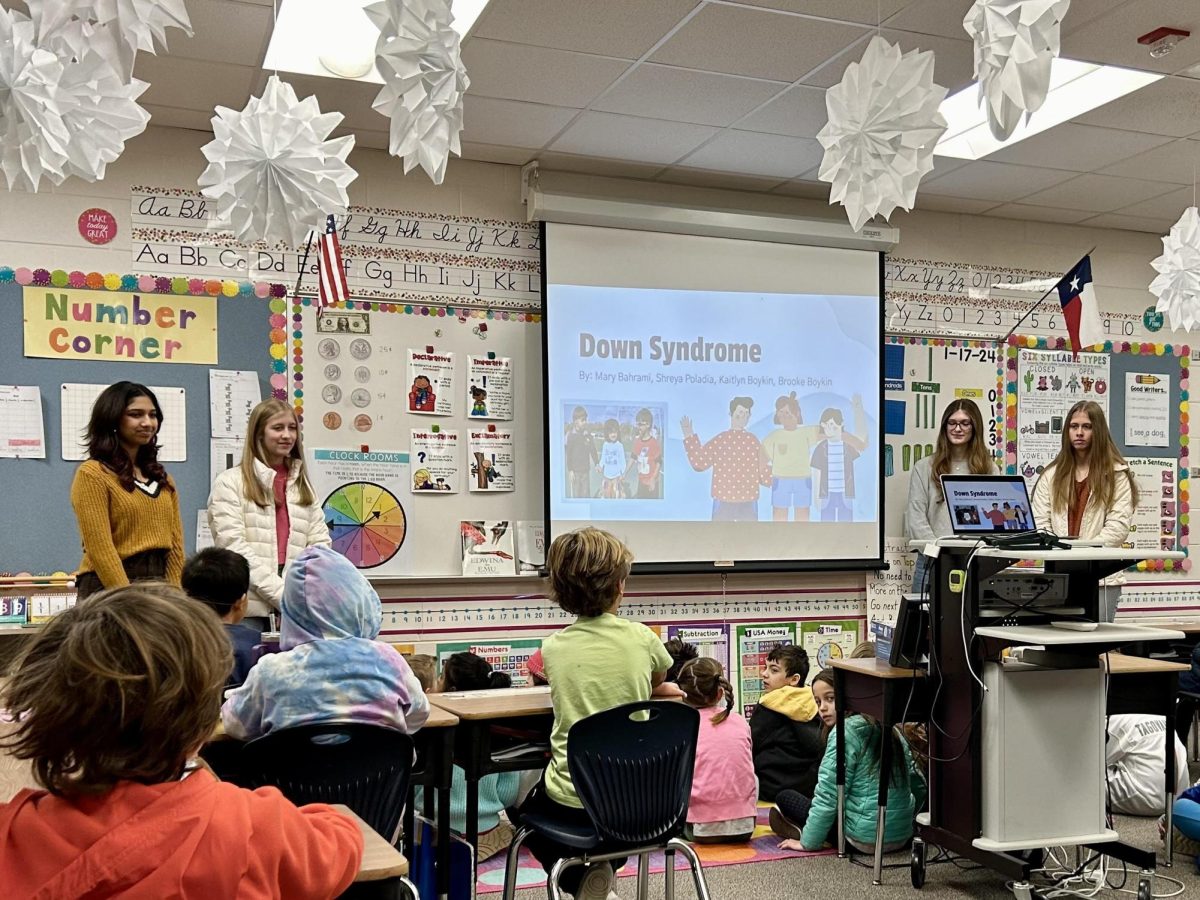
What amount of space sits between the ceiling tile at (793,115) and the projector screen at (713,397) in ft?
2.90

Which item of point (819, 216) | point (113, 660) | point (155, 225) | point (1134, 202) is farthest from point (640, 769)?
point (1134, 202)

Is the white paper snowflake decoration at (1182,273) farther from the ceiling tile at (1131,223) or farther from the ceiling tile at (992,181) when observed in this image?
the ceiling tile at (1131,223)

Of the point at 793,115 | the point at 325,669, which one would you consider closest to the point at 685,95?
the point at 793,115

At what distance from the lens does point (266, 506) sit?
4.38 metres

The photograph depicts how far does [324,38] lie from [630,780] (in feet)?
10.0

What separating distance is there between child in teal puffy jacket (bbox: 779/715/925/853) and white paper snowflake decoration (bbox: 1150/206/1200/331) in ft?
6.98

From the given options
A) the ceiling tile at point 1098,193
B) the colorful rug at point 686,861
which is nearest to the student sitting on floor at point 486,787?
the colorful rug at point 686,861

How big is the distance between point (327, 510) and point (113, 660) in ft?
12.8

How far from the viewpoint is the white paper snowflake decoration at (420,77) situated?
7.79 ft

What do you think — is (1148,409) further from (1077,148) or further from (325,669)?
(325,669)

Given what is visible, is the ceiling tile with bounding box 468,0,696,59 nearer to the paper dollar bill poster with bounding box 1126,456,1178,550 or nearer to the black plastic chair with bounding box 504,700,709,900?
the black plastic chair with bounding box 504,700,709,900

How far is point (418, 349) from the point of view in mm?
5352

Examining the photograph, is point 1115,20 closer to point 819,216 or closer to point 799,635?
point 819,216

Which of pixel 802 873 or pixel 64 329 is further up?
pixel 64 329
